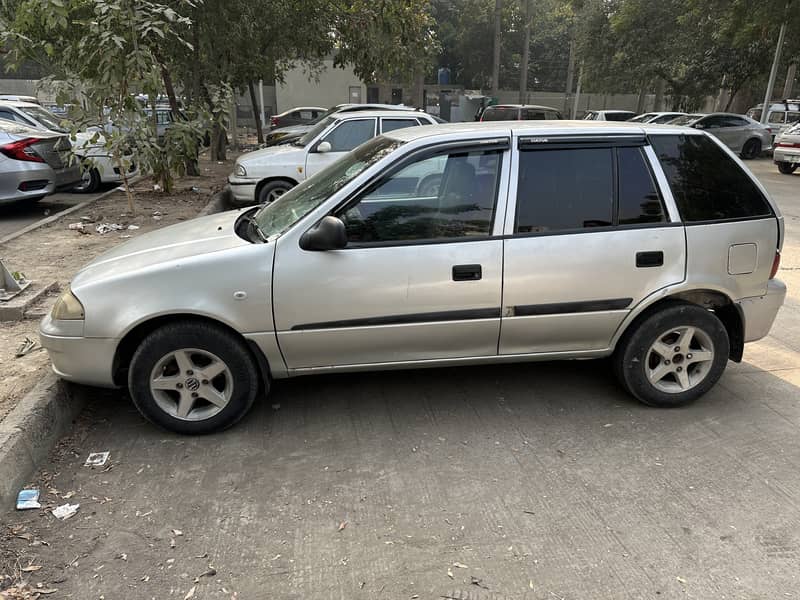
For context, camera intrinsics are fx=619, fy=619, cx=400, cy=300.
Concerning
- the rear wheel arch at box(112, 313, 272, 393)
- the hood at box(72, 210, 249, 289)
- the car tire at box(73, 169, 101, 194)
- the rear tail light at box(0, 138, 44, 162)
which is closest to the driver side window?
the hood at box(72, 210, 249, 289)

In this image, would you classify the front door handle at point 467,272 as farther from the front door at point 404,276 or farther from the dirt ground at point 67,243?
the dirt ground at point 67,243

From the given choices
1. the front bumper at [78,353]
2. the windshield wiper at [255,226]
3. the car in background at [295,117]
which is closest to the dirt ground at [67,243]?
the front bumper at [78,353]

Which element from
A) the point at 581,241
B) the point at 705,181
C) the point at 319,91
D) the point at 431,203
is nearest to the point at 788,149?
the point at 705,181

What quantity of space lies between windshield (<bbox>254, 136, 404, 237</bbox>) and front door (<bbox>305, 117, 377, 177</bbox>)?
5392 mm

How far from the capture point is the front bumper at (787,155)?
1625cm

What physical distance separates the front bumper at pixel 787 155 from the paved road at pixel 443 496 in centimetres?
1477

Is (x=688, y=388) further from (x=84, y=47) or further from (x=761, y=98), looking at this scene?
(x=761, y=98)

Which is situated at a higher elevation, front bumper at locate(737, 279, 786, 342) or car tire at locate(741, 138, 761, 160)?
front bumper at locate(737, 279, 786, 342)

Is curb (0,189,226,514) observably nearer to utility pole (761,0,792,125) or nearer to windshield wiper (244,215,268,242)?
windshield wiper (244,215,268,242)

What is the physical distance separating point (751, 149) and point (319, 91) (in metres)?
26.8

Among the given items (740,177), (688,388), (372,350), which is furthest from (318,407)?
(740,177)

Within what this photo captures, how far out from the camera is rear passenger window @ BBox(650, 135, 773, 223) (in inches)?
151

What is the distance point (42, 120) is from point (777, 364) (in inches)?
501

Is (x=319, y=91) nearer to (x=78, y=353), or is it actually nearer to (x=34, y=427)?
(x=78, y=353)
